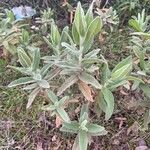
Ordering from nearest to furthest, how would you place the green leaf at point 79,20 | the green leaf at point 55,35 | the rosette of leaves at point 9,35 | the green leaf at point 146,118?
the green leaf at point 79,20, the green leaf at point 55,35, the green leaf at point 146,118, the rosette of leaves at point 9,35

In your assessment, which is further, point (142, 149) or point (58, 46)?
point (142, 149)

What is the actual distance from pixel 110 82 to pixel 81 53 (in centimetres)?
20

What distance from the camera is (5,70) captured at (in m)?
2.64

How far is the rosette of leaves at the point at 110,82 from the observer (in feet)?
6.23

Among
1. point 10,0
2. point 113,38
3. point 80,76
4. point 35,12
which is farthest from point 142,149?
point 10,0

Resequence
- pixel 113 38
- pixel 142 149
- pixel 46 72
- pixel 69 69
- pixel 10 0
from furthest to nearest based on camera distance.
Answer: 1. pixel 10 0
2. pixel 113 38
3. pixel 142 149
4. pixel 46 72
5. pixel 69 69

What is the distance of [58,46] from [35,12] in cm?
93

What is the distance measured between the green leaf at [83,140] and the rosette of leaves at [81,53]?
6.6 inches

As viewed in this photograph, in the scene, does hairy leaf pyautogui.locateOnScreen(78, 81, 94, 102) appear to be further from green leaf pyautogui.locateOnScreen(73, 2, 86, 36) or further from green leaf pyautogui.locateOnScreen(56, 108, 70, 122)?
green leaf pyautogui.locateOnScreen(73, 2, 86, 36)

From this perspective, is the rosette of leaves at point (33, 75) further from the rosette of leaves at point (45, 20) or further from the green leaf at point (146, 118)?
the rosette of leaves at point (45, 20)

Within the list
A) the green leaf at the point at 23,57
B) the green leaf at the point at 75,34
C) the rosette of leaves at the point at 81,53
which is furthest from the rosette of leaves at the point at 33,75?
the green leaf at the point at 75,34

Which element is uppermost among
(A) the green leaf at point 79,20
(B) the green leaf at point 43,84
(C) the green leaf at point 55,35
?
(A) the green leaf at point 79,20

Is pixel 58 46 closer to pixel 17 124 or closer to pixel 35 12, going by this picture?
pixel 17 124

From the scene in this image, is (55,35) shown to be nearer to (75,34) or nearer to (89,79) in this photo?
(75,34)
